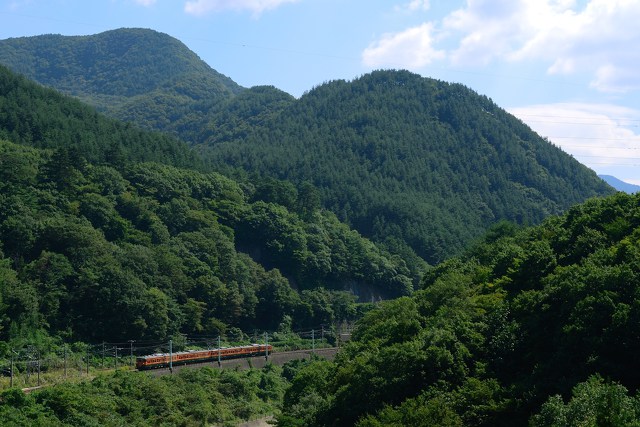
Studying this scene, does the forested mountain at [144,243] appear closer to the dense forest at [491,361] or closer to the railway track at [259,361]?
the railway track at [259,361]

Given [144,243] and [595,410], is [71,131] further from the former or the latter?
[595,410]

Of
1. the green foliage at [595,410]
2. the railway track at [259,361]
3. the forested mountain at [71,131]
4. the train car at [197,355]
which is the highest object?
the forested mountain at [71,131]

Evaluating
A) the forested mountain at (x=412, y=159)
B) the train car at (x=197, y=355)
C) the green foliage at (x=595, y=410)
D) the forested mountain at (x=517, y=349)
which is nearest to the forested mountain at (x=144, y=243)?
the train car at (x=197, y=355)

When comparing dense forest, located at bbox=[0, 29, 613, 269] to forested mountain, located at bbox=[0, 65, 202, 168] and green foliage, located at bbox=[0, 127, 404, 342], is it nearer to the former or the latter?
forested mountain, located at bbox=[0, 65, 202, 168]

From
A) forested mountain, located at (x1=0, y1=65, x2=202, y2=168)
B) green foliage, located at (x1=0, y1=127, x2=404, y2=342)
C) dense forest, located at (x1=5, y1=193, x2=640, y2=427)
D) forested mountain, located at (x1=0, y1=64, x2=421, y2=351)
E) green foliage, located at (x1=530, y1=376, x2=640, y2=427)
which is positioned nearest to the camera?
green foliage, located at (x1=530, y1=376, x2=640, y2=427)

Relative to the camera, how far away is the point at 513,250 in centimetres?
3569

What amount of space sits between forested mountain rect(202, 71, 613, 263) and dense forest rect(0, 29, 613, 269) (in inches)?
7.3

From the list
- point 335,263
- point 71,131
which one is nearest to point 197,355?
point 335,263

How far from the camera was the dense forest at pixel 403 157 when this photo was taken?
10100cm

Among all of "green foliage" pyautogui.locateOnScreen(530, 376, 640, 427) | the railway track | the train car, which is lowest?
the railway track

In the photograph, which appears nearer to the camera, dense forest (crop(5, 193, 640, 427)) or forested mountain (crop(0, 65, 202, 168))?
dense forest (crop(5, 193, 640, 427))

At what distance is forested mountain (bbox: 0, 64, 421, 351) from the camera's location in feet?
170

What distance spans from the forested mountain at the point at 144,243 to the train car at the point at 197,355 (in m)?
3.60

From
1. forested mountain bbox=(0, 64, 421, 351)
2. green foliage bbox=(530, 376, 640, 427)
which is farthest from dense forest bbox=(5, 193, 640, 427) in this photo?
forested mountain bbox=(0, 64, 421, 351)
